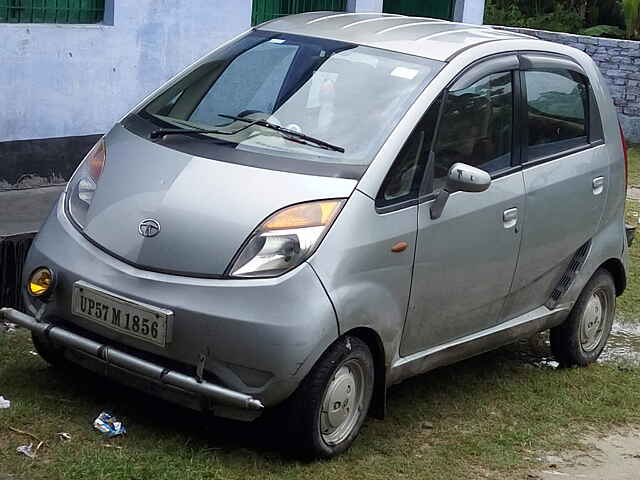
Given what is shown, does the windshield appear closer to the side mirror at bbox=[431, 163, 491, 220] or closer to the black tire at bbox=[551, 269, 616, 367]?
the side mirror at bbox=[431, 163, 491, 220]

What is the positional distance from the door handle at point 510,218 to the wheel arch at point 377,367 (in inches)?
40.4

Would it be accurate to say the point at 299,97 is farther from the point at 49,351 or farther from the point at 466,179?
the point at 49,351

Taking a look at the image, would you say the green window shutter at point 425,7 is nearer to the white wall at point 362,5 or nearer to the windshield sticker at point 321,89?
the white wall at point 362,5

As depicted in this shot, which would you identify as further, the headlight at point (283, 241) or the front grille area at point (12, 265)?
the front grille area at point (12, 265)

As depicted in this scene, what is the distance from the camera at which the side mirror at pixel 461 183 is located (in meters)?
5.20

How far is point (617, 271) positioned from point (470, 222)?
5.68ft

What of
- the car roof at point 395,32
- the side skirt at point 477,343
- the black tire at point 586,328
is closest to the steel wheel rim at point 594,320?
the black tire at point 586,328

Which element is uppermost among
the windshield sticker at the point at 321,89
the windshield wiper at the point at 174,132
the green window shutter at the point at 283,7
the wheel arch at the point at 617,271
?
the windshield sticker at the point at 321,89

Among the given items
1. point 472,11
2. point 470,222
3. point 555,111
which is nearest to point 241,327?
point 470,222

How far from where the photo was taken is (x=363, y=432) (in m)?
5.36

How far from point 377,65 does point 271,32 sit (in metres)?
0.70

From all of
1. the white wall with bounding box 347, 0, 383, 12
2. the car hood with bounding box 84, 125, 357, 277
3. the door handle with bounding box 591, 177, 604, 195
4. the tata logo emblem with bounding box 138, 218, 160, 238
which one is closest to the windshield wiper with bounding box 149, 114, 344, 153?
the car hood with bounding box 84, 125, 357, 277

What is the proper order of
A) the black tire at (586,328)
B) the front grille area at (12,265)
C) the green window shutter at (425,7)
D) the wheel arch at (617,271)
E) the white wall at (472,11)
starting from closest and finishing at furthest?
the front grille area at (12,265), the black tire at (586,328), the wheel arch at (617,271), the white wall at (472,11), the green window shutter at (425,7)

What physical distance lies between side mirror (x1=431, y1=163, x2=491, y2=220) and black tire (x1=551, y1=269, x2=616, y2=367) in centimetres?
158
